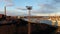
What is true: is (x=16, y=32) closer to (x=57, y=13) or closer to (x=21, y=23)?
(x=21, y=23)

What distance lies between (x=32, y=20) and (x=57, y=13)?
53 centimetres

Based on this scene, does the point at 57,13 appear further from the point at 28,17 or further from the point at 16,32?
the point at 16,32

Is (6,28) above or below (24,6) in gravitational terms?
below

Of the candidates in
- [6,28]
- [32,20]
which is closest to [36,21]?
[32,20]

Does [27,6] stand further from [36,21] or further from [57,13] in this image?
[57,13]

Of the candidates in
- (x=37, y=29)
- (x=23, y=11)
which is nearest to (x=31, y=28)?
(x=37, y=29)

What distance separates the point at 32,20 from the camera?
4.14 metres

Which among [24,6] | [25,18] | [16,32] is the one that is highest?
[24,6]

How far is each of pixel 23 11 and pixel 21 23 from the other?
0.26 metres

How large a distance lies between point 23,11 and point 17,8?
14 cm

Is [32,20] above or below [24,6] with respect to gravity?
below

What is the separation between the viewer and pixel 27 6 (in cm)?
413

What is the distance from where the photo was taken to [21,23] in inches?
162

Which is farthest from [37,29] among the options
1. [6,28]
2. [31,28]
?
[6,28]
